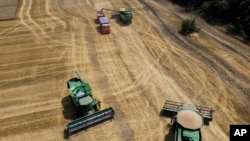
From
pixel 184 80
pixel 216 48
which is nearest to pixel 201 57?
pixel 216 48

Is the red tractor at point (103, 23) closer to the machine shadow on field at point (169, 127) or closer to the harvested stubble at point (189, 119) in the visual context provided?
the machine shadow on field at point (169, 127)

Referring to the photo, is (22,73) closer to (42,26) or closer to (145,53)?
(42,26)

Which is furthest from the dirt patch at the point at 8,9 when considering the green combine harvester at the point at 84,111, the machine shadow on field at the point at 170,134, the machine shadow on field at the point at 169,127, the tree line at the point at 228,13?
the machine shadow on field at the point at 170,134

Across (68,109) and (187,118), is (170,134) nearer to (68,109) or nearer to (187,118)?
(187,118)

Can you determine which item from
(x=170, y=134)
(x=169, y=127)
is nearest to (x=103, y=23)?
(x=169, y=127)

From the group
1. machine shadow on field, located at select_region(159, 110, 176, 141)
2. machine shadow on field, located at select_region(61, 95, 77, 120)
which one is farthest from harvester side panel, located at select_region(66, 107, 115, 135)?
machine shadow on field, located at select_region(159, 110, 176, 141)

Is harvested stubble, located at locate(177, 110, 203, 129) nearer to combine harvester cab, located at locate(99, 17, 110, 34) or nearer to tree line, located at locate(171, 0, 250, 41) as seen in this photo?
tree line, located at locate(171, 0, 250, 41)
